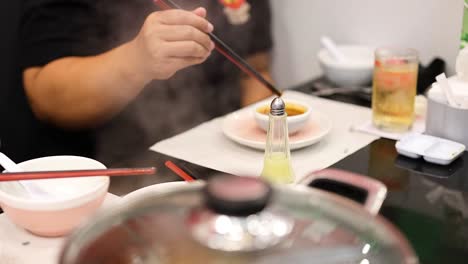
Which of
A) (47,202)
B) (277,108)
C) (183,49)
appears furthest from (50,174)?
(183,49)

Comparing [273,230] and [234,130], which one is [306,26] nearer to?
[234,130]

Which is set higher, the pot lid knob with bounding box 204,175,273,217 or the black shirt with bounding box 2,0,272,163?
the pot lid knob with bounding box 204,175,273,217

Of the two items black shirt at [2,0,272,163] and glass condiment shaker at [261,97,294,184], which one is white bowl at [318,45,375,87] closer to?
black shirt at [2,0,272,163]

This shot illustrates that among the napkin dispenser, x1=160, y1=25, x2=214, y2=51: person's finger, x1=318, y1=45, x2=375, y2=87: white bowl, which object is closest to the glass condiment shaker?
x1=160, y1=25, x2=214, y2=51: person's finger

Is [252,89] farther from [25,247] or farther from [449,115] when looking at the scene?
[25,247]

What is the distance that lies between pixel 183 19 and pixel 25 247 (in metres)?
0.66

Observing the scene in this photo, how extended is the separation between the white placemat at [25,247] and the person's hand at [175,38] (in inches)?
23.1

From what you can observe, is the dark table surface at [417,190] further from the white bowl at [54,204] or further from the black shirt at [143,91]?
the black shirt at [143,91]

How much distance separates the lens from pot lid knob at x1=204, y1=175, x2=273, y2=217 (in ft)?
2.19

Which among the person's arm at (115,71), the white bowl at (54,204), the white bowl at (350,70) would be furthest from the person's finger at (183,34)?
the white bowl at (350,70)

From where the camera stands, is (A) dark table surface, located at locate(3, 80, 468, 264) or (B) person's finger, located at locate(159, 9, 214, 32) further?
(B) person's finger, located at locate(159, 9, 214, 32)

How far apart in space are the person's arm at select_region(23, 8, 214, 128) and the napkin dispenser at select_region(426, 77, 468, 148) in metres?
0.55

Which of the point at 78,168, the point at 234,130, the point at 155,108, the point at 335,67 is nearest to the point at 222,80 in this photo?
the point at 155,108

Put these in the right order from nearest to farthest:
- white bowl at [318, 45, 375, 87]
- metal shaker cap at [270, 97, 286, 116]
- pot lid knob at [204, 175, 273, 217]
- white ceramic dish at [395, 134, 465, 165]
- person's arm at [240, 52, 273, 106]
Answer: pot lid knob at [204, 175, 273, 217], metal shaker cap at [270, 97, 286, 116], white ceramic dish at [395, 134, 465, 165], white bowl at [318, 45, 375, 87], person's arm at [240, 52, 273, 106]
